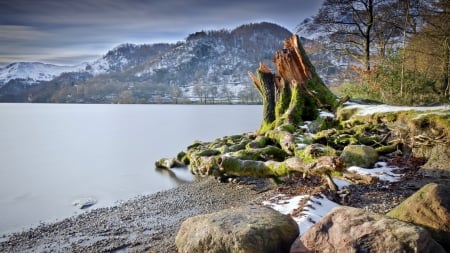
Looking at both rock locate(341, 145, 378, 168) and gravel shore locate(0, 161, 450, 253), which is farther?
rock locate(341, 145, 378, 168)

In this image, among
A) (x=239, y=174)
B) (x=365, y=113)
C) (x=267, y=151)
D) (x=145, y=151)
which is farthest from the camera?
(x=145, y=151)

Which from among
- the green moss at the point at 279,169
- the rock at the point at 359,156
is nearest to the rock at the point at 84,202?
the green moss at the point at 279,169

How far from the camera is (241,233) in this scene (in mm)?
5629

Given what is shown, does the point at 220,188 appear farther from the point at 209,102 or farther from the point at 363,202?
the point at 209,102

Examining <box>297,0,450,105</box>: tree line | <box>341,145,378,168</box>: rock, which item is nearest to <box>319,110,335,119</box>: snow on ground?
<box>297,0,450,105</box>: tree line

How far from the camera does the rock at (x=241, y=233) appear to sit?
18.3 feet

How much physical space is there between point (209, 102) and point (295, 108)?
6006 inches

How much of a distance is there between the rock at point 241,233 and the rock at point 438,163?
18.0ft

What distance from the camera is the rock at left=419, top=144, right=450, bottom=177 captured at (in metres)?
9.37

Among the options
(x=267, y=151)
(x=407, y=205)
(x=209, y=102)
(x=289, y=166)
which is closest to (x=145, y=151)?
(x=267, y=151)

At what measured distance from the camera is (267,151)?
1389 centimetres

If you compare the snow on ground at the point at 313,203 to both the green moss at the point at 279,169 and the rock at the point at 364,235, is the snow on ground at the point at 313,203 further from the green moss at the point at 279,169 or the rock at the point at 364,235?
the green moss at the point at 279,169

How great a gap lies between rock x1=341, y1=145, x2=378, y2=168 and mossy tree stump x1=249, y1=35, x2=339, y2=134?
7072 millimetres

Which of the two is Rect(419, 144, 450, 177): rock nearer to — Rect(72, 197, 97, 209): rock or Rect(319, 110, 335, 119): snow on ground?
Rect(319, 110, 335, 119): snow on ground
